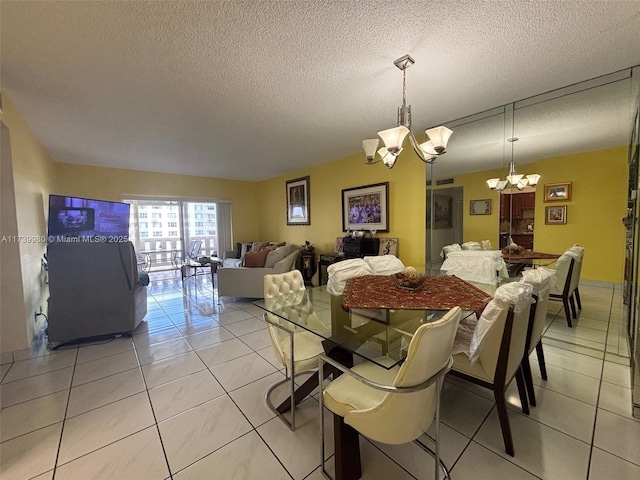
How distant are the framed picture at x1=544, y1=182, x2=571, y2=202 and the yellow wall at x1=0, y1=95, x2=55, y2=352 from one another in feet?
18.1

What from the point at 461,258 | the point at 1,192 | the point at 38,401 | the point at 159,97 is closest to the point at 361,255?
the point at 461,258

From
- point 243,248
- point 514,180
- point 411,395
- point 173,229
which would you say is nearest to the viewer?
point 411,395

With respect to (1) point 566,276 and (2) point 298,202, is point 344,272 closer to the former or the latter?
(1) point 566,276

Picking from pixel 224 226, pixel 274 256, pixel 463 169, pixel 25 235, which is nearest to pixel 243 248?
pixel 224 226

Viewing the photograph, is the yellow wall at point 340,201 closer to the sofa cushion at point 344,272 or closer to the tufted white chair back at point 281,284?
the sofa cushion at point 344,272

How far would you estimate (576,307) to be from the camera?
3305 mm

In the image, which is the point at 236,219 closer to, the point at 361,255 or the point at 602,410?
the point at 361,255

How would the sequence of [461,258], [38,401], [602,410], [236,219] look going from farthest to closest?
[236,219], [461,258], [38,401], [602,410]

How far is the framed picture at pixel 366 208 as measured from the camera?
4.25 meters

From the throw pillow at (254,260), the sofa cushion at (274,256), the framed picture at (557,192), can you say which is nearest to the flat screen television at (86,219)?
the throw pillow at (254,260)

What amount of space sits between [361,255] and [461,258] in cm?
167

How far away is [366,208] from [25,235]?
14.3ft

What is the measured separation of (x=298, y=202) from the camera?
236 inches

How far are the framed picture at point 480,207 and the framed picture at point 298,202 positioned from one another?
3212mm
